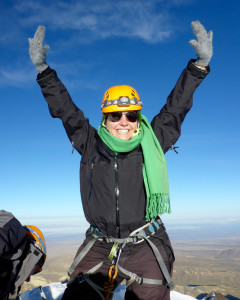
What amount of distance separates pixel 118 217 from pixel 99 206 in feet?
1.10

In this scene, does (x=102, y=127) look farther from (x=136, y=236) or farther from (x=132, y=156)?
(x=136, y=236)

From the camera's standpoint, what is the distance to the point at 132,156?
482cm

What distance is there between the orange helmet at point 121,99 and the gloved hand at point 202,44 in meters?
1.22

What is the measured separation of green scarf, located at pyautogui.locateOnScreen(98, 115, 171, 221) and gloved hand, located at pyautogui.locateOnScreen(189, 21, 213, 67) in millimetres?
1427

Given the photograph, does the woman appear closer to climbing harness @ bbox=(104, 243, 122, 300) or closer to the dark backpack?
climbing harness @ bbox=(104, 243, 122, 300)

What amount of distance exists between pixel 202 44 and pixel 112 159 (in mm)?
2512

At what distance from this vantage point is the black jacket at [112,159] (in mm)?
4453

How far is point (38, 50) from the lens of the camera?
16.0 feet

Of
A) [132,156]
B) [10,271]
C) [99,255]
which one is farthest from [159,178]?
[10,271]

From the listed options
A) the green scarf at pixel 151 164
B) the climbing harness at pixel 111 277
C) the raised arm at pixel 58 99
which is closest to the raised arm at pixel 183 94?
the green scarf at pixel 151 164

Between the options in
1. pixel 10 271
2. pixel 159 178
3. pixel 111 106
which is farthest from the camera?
pixel 111 106

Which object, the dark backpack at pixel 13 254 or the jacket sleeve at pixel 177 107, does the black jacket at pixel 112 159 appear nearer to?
the jacket sleeve at pixel 177 107

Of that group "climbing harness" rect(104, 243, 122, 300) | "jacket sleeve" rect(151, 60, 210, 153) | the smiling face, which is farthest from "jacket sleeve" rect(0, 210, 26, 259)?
"jacket sleeve" rect(151, 60, 210, 153)

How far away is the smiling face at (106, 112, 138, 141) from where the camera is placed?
16.4ft
